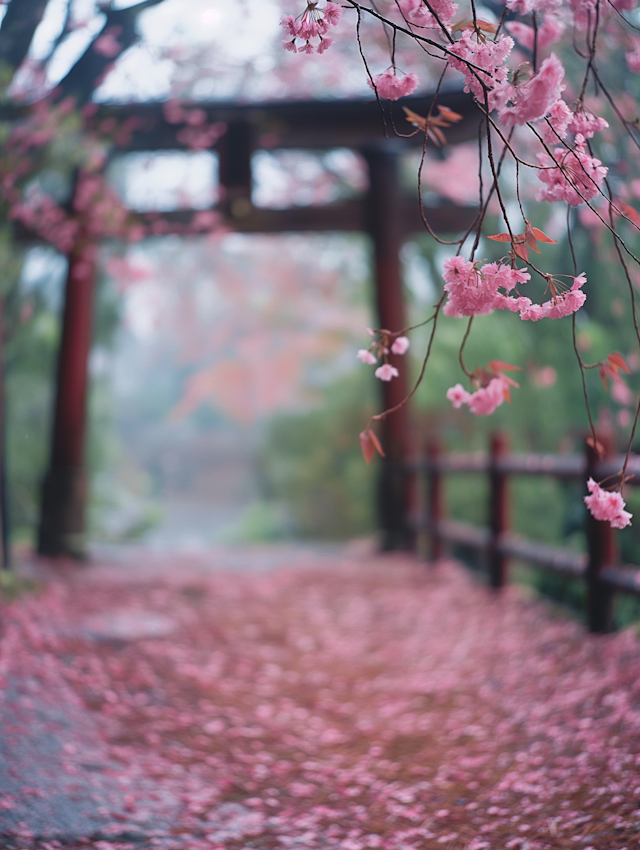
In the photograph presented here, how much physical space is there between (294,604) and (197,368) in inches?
411

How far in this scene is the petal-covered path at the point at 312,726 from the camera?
2.18m

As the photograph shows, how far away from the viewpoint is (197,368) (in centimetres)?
1523

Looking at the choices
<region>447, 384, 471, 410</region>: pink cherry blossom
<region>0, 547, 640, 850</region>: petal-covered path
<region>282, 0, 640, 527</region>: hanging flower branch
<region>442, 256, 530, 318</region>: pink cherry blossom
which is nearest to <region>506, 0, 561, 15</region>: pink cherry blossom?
<region>282, 0, 640, 527</region>: hanging flower branch

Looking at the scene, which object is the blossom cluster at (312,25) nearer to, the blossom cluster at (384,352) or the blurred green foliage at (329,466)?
the blossom cluster at (384,352)

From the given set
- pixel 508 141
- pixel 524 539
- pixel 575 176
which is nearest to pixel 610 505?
pixel 575 176

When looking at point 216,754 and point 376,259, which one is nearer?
point 216,754

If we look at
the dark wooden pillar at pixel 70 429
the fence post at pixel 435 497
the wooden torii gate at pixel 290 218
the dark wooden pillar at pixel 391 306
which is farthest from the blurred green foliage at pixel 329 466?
the dark wooden pillar at pixel 70 429

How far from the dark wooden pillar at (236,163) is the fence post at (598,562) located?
4.06 metres

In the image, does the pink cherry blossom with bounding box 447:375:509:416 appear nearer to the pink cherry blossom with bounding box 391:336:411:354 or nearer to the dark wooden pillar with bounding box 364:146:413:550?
the pink cherry blossom with bounding box 391:336:411:354

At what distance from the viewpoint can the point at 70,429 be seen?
21.1 ft

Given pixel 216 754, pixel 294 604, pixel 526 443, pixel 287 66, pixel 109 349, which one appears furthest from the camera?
pixel 109 349

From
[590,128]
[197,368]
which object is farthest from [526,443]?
[197,368]

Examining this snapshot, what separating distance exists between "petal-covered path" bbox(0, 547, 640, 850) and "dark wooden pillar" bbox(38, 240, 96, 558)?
1.42 m

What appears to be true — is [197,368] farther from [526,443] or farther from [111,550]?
[526,443]
